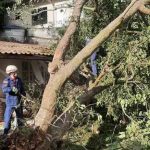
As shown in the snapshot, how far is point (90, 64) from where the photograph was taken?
38.4 feet

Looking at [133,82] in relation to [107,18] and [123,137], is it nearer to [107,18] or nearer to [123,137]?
[123,137]

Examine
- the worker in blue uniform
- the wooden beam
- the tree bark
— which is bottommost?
the worker in blue uniform

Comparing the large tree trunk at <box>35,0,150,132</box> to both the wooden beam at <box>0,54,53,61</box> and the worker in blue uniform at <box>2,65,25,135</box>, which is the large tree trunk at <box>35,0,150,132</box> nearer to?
the worker in blue uniform at <box>2,65,25,135</box>

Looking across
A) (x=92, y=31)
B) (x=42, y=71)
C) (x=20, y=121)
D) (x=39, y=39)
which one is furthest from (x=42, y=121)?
(x=39, y=39)

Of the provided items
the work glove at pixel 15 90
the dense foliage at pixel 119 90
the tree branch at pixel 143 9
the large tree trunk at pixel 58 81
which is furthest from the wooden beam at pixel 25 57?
the tree branch at pixel 143 9

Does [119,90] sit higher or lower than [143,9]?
lower

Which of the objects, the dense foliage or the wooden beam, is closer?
the dense foliage

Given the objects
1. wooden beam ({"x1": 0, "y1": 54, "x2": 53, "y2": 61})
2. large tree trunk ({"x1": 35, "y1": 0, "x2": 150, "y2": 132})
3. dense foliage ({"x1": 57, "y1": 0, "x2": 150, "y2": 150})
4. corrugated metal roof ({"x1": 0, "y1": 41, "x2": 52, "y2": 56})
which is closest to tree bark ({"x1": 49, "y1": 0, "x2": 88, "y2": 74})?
large tree trunk ({"x1": 35, "y1": 0, "x2": 150, "y2": 132})

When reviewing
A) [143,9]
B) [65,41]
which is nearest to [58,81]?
[65,41]

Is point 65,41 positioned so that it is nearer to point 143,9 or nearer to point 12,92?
point 143,9

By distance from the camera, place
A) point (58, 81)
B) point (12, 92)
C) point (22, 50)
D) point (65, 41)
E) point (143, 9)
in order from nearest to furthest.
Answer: point (58, 81), point (143, 9), point (65, 41), point (12, 92), point (22, 50)

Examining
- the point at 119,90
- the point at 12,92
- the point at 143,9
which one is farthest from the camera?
the point at 12,92

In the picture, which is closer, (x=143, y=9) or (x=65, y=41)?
(x=143, y=9)

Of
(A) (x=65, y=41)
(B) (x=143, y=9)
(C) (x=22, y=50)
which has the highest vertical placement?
(B) (x=143, y=9)
